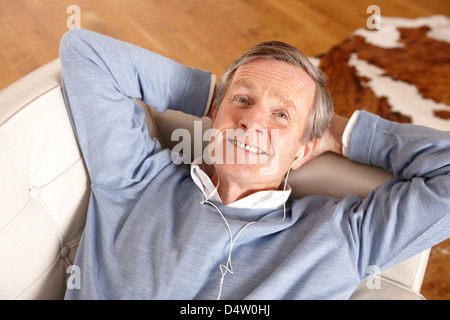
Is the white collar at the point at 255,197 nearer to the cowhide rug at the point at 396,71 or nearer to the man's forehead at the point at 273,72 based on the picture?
the man's forehead at the point at 273,72

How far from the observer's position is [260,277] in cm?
118

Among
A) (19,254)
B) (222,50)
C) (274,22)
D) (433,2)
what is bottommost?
(19,254)

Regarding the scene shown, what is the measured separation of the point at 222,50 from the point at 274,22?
506 mm

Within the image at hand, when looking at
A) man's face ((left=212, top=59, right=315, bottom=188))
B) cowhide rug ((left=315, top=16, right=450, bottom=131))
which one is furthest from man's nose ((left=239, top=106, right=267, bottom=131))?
cowhide rug ((left=315, top=16, right=450, bottom=131))

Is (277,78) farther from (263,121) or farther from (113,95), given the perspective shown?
(113,95)

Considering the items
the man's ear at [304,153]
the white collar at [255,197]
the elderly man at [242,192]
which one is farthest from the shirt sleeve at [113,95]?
the man's ear at [304,153]

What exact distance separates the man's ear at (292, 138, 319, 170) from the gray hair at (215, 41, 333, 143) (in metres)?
0.02

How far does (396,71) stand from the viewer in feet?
8.80

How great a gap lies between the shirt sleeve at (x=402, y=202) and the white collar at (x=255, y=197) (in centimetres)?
18

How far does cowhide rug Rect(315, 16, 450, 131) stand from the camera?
245 centimetres

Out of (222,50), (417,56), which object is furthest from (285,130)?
(417,56)

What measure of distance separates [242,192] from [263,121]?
0.23m

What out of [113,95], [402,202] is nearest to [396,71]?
[402,202]
